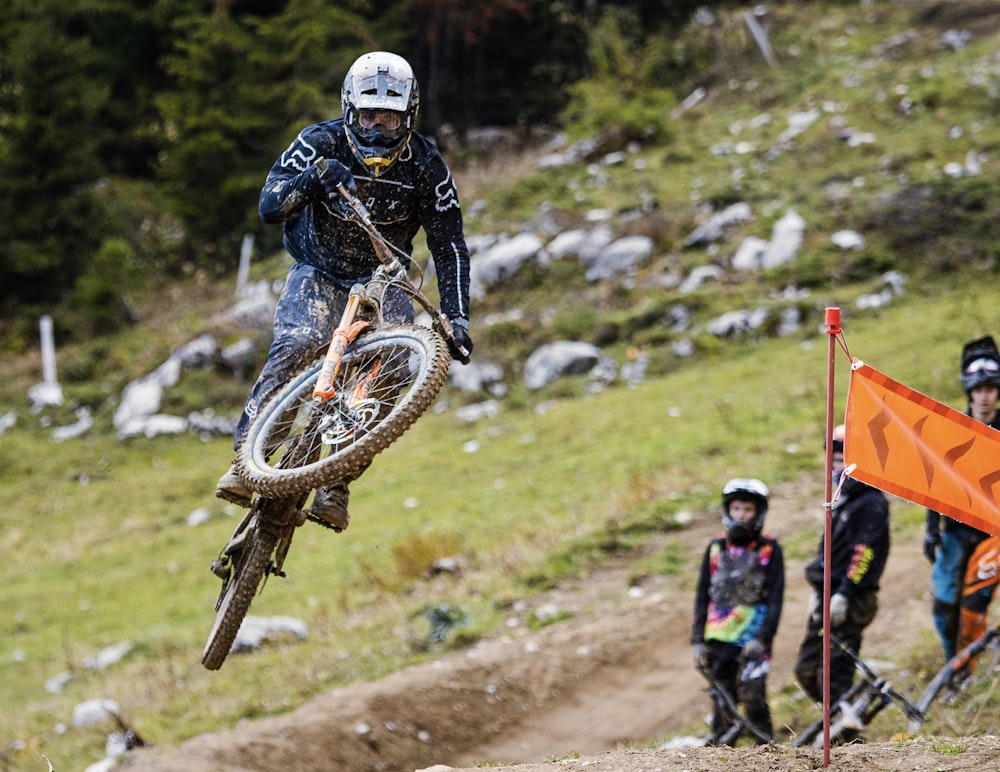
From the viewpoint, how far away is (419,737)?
35.8ft

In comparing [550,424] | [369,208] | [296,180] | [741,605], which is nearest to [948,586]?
[741,605]

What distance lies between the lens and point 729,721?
916cm

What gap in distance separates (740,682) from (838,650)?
743 mm

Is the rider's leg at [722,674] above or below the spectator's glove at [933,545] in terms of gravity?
below

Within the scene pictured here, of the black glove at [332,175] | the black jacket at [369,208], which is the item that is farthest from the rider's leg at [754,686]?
the black glove at [332,175]

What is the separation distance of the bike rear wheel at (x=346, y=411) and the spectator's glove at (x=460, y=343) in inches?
8.0

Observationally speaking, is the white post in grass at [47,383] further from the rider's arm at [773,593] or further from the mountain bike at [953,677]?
the mountain bike at [953,677]

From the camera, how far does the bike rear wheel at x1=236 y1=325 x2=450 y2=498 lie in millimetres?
6609

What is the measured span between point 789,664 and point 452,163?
2279cm

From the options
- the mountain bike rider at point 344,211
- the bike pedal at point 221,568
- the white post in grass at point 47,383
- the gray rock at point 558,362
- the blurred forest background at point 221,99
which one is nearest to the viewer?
the mountain bike rider at point 344,211

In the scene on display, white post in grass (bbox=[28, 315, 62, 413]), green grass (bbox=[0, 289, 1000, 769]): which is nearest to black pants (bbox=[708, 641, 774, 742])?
green grass (bbox=[0, 289, 1000, 769])

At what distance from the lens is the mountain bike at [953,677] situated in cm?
859

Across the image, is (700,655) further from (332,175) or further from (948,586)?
(332,175)

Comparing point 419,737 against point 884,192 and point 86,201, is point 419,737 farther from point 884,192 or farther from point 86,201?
point 86,201
